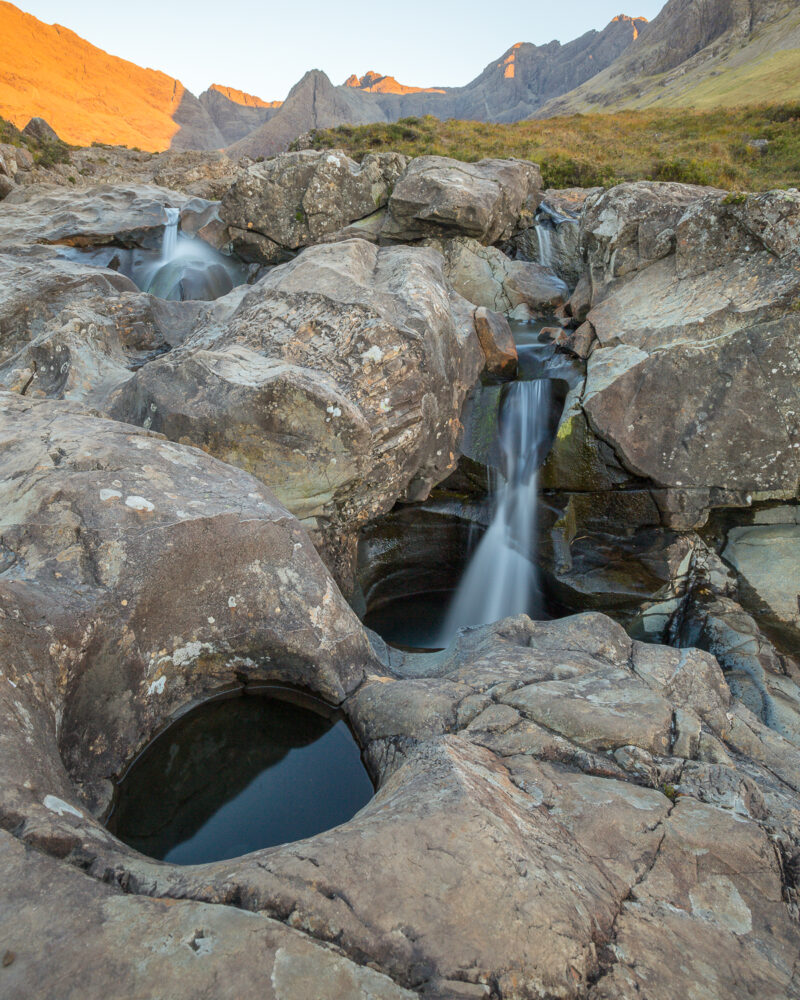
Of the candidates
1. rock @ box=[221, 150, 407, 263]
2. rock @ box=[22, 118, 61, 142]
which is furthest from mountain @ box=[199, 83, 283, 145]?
rock @ box=[221, 150, 407, 263]

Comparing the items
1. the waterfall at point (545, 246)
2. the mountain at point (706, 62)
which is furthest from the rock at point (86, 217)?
the mountain at point (706, 62)

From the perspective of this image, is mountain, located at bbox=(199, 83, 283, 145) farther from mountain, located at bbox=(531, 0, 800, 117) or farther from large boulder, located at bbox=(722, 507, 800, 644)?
large boulder, located at bbox=(722, 507, 800, 644)

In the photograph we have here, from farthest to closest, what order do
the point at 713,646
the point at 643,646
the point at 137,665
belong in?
the point at 713,646 < the point at 643,646 < the point at 137,665

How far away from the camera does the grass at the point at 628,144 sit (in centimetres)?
2259

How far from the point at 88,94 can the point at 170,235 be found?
100656 millimetres

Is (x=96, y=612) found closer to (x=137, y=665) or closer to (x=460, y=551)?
(x=137, y=665)

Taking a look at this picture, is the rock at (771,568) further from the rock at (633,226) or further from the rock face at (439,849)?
the rock at (633,226)

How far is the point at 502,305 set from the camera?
1609cm

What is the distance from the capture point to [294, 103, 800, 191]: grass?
22594mm

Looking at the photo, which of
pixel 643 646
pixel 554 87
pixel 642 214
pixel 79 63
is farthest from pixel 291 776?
pixel 554 87

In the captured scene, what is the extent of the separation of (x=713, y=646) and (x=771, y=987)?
21.9ft

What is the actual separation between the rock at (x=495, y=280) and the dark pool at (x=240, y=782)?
1353cm

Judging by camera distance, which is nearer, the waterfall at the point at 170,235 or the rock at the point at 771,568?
the rock at the point at 771,568

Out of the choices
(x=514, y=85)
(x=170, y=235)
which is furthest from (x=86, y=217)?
(x=514, y=85)
